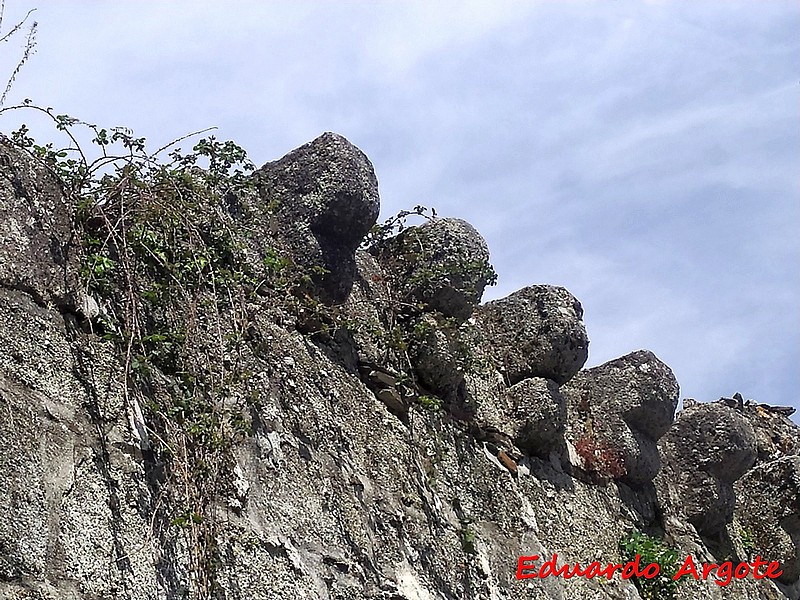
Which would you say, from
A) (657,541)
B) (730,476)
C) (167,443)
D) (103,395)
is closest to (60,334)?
(103,395)

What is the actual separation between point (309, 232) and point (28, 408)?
189 centimetres

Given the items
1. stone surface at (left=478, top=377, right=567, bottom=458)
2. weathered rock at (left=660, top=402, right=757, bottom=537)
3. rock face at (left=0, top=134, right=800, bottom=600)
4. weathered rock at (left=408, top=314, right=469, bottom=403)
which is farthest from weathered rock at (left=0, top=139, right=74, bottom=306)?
weathered rock at (left=660, top=402, right=757, bottom=537)

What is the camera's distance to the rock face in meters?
3.21

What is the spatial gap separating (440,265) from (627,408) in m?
1.60

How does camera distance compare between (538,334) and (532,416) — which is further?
(538,334)

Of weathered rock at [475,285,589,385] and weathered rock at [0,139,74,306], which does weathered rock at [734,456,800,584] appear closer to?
weathered rock at [475,285,589,385]

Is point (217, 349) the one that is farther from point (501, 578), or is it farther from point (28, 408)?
point (501, 578)

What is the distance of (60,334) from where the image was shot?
337 cm

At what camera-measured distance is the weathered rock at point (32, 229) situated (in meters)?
3.37

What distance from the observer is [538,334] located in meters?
5.91

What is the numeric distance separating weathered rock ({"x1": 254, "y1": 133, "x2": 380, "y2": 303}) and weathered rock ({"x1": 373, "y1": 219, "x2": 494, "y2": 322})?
1.64ft

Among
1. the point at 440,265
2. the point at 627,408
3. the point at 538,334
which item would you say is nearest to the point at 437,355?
the point at 440,265

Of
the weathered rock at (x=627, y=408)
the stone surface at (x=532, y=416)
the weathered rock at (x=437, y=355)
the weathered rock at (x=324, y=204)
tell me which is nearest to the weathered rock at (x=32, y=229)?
the weathered rock at (x=324, y=204)

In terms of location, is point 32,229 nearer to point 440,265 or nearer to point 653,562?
point 440,265
